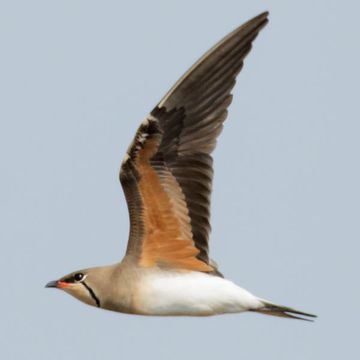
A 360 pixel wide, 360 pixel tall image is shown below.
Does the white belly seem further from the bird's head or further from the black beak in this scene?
the black beak

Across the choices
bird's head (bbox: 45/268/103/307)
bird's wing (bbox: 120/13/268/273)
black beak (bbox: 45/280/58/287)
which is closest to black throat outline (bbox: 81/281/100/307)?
bird's head (bbox: 45/268/103/307)

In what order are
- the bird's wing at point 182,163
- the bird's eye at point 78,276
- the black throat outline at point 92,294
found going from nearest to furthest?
the bird's wing at point 182,163
the black throat outline at point 92,294
the bird's eye at point 78,276

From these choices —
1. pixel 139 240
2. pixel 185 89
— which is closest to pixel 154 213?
pixel 139 240

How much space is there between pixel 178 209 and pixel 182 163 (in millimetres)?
391

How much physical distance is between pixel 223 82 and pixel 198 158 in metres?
0.69

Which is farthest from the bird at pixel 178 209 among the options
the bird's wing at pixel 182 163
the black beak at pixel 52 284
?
the black beak at pixel 52 284

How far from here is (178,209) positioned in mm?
12227

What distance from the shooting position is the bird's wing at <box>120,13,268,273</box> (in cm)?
1198

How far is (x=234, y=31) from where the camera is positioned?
12.0 m

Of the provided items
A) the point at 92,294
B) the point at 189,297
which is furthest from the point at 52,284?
the point at 189,297

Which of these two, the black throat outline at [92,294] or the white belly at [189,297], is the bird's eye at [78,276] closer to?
the black throat outline at [92,294]

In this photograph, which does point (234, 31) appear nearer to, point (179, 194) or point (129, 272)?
point (179, 194)

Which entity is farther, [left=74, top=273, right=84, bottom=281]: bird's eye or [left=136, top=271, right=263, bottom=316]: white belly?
[left=74, top=273, right=84, bottom=281]: bird's eye

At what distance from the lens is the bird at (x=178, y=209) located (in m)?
12.0
